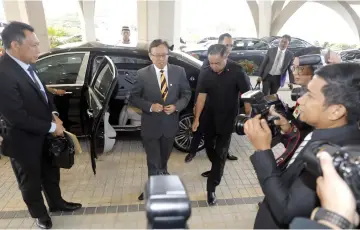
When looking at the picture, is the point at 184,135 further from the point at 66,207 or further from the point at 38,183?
the point at 38,183

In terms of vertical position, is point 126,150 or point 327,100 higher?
point 327,100

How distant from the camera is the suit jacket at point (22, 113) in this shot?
2.07 metres

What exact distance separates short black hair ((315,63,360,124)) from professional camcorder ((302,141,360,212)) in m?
0.31

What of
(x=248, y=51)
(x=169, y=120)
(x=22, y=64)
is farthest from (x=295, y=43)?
(x=22, y=64)

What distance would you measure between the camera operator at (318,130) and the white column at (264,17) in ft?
60.6

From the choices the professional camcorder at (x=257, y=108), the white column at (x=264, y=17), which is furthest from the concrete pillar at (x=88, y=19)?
the professional camcorder at (x=257, y=108)

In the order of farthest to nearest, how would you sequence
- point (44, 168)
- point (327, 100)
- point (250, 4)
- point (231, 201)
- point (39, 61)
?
point (250, 4) → point (39, 61) → point (231, 201) → point (44, 168) → point (327, 100)

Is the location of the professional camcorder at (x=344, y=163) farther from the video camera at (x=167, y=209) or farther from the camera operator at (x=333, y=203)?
the video camera at (x=167, y=209)

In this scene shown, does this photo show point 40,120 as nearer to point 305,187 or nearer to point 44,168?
point 44,168

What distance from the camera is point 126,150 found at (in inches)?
168

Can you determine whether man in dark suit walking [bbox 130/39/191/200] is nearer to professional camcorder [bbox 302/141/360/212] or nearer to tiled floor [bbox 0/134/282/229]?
tiled floor [bbox 0/134/282/229]

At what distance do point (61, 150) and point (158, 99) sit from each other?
913 mm

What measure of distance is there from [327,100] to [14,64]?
2.02 meters

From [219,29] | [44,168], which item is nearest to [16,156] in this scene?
[44,168]
